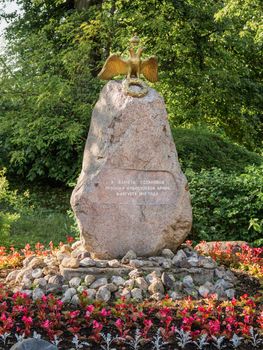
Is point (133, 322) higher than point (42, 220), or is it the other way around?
point (133, 322)

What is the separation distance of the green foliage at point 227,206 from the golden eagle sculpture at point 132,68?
2986 millimetres

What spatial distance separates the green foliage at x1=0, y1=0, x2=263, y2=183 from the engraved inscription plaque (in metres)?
5.33

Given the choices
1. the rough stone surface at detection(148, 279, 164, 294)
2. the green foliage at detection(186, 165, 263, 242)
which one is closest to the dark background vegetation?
the green foliage at detection(186, 165, 263, 242)

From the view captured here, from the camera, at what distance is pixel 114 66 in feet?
23.2

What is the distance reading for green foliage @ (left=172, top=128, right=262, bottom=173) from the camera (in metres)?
12.8

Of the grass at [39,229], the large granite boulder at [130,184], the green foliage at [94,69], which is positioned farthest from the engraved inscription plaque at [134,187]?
the green foliage at [94,69]

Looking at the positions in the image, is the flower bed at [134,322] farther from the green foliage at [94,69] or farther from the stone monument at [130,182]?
the green foliage at [94,69]

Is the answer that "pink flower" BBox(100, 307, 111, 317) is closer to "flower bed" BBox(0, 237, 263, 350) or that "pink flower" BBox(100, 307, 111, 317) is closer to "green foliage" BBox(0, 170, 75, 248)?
"flower bed" BBox(0, 237, 263, 350)

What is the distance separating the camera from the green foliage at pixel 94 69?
42.0 feet

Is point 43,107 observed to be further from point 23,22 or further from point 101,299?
point 101,299

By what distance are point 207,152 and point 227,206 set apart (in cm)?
383

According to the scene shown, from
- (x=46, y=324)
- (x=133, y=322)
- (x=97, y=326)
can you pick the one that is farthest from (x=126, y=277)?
(x=46, y=324)

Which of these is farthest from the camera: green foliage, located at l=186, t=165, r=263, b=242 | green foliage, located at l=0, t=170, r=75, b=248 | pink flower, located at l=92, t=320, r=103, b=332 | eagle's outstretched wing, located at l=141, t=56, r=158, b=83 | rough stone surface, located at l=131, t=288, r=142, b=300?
green foliage, located at l=186, t=165, r=263, b=242

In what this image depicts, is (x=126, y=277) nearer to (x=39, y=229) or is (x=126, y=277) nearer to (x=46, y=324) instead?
(x=46, y=324)
